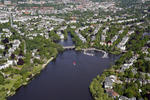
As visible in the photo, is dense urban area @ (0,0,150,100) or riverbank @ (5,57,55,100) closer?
dense urban area @ (0,0,150,100)

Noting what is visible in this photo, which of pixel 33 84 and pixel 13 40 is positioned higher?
pixel 13 40

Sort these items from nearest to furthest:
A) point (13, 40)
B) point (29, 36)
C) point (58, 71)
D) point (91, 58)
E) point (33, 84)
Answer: point (33, 84)
point (58, 71)
point (91, 58)
point (13, 40)
point (29, 36)

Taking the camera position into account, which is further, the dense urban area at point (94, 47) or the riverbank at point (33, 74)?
the riverbank at point (33, 74)

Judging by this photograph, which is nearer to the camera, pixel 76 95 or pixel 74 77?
pixel 76 95

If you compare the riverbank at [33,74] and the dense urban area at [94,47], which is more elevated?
the dense urban area at [94,47]

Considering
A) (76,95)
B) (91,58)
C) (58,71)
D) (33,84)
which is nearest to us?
(76,95)

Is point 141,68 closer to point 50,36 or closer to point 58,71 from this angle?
point 58,71

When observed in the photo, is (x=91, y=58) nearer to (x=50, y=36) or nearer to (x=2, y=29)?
(x=50, y=36)

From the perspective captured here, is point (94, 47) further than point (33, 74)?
Yes

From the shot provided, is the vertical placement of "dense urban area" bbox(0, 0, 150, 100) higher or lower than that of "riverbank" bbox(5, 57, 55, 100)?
higher

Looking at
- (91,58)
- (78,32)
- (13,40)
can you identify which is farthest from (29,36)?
(91,58)

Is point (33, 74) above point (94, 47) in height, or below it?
below
